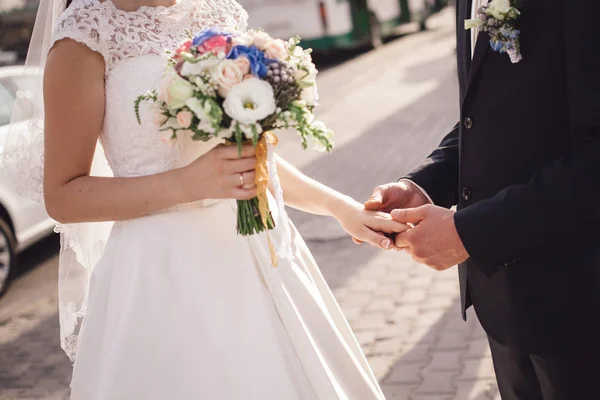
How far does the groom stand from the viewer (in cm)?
201

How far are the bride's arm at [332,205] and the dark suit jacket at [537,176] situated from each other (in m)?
0.46

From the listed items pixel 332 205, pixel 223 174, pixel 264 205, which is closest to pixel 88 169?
pixel 223 174

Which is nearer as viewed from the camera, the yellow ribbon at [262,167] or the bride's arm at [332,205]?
the yellow ribbon at [262,167]

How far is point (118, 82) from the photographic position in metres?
2.42

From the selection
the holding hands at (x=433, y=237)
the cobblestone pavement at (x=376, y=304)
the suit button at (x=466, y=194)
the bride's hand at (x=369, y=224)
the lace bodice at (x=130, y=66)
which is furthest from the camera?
the cobblestone pavement at (x=376, y=304)

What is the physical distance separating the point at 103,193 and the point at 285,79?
0.70 metres

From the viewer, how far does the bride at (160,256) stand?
2.34m

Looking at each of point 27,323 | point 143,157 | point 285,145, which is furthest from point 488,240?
point 285,145

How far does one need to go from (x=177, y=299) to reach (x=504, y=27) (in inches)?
49.2

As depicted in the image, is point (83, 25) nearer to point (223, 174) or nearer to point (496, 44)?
point (223, 174)

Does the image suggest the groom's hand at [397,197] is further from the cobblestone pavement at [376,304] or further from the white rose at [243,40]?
the cobblestone pavement at [376,304]

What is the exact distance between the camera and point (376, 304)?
5.38 metres

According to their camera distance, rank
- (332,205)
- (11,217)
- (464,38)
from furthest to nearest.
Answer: (11,217) → (332,205) → (464,38)

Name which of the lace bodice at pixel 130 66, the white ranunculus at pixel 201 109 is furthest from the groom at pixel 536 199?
the lace bodice at pixel 130 66
